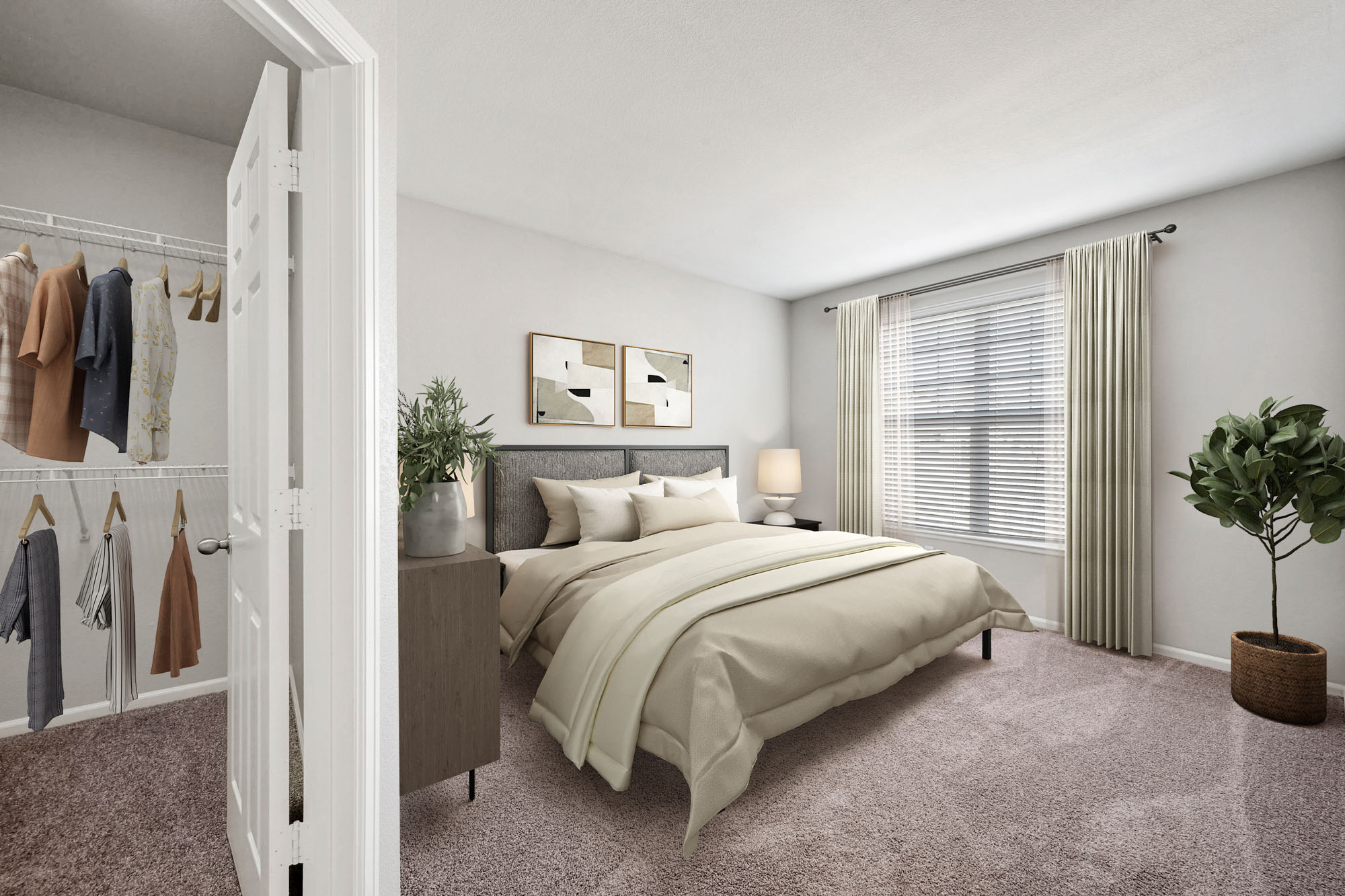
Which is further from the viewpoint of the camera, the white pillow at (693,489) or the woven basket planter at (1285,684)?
the white pillow at (693,489)

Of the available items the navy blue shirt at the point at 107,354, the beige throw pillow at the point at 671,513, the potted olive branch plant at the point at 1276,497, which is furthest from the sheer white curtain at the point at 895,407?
the navy blue shirt at the point at 107,354

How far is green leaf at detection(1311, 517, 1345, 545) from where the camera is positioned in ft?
7.75

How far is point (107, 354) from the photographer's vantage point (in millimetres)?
1982

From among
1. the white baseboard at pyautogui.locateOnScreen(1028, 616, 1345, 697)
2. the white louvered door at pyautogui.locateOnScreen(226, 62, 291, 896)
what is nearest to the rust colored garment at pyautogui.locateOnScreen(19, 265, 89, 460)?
the white louvered door at pyautogui.locateOnScreen(226, 62, 291, 896)

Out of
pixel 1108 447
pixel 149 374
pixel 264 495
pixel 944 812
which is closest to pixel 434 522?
pixel 264 495

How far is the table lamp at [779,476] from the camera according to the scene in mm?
4953

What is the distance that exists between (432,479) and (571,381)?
2.22 metres

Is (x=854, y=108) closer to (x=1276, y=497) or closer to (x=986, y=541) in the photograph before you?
(x=1276, y=497)

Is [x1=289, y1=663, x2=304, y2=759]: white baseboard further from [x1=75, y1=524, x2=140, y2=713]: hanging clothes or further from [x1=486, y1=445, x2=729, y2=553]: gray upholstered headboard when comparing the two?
[x1=486, y1=445, x2=729, y2=553]: gray upholstered headboard

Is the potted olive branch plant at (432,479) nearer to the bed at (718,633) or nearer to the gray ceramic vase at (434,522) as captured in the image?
the gray ceramic vase at (434,522)

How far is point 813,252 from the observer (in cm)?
412

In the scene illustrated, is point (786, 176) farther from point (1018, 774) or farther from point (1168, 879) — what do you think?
point (1168, 879)

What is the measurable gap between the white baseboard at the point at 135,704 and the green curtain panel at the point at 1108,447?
14.7 feet

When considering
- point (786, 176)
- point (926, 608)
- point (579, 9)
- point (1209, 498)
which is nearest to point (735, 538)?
point (926, 608)
